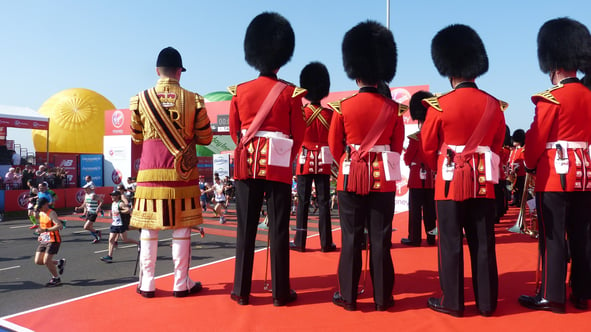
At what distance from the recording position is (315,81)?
6.00 meters

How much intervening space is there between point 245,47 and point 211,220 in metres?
8.64

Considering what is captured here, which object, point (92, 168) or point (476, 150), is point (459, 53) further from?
point (92, 168)

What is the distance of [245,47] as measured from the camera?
12.8 ft

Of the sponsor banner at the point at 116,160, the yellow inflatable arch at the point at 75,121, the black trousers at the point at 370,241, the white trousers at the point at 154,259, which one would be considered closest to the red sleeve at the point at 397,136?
the black trousers at the point at 370,241

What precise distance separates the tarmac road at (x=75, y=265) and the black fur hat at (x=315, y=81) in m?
2.61

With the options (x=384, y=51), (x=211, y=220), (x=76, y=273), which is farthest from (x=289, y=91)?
(x=211, y=220)

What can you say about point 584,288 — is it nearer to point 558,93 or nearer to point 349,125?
point 558,93

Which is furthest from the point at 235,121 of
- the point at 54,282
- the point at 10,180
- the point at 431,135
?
the point at 10,180

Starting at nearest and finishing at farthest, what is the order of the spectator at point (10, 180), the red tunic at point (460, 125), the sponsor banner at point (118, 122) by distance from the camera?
1. the red tunic at point (460, 125)
2. the spectator at point (10, 180)
3. the sponsor banner at point (118, 122)

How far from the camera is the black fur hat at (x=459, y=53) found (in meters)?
3.41

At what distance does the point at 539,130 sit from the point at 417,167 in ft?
9.08

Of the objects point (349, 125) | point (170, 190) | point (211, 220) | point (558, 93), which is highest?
point (558, 93)

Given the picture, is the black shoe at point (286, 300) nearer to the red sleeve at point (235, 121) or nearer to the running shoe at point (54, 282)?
the red sleeve at point (235, 121)

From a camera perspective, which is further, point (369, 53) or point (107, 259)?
point (107, 259)
